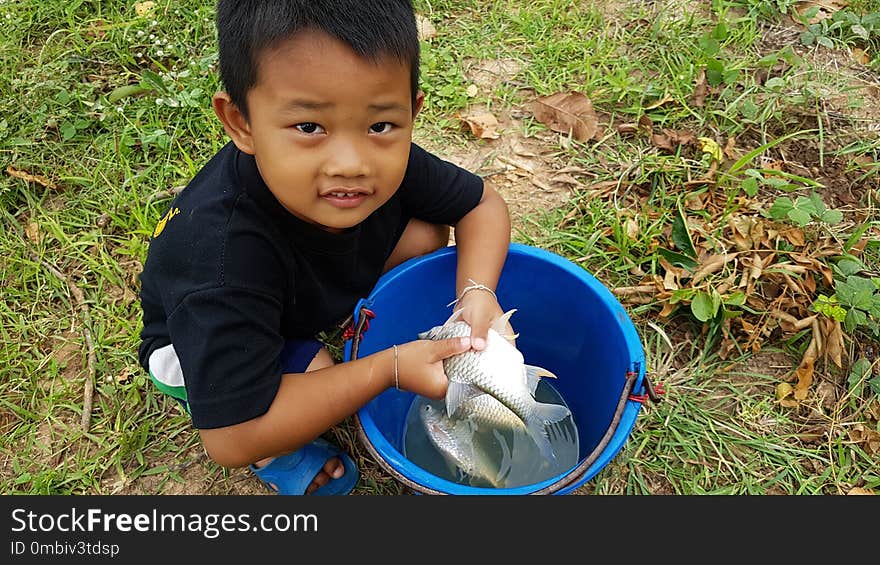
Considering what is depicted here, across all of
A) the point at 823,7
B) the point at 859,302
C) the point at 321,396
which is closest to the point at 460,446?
the point at 321,396

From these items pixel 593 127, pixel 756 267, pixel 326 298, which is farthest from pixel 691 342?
pixel 326 298

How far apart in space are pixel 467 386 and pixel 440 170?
2.42ft

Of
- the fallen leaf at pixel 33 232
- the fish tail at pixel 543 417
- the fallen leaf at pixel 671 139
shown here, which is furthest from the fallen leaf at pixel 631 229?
the fallen leaf at pixel 33 232

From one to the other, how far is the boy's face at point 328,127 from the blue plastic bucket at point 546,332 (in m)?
0.45

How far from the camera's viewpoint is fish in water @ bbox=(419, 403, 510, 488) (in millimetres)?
2037

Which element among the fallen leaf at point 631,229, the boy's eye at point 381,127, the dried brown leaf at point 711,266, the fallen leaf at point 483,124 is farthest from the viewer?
the fallen leaf at point 483,124

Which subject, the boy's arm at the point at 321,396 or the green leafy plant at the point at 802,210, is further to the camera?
the green leafy plant at the point at 802,210

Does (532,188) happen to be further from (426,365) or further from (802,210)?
(426,365)

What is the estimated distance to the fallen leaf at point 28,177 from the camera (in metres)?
2.79

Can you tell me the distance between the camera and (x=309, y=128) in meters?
1.39

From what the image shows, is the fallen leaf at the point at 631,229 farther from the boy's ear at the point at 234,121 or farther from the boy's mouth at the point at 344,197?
the boy's ear at the point at 234,121

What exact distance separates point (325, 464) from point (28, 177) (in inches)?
73.2

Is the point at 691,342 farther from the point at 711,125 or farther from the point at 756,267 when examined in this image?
the point at 711,125

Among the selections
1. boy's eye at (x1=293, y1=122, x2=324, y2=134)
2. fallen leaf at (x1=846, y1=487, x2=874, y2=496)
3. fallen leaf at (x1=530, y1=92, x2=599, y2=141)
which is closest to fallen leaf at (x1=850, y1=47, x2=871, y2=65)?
fallen leaf at (x1=530, y1=92, x2=599, y2=141)
